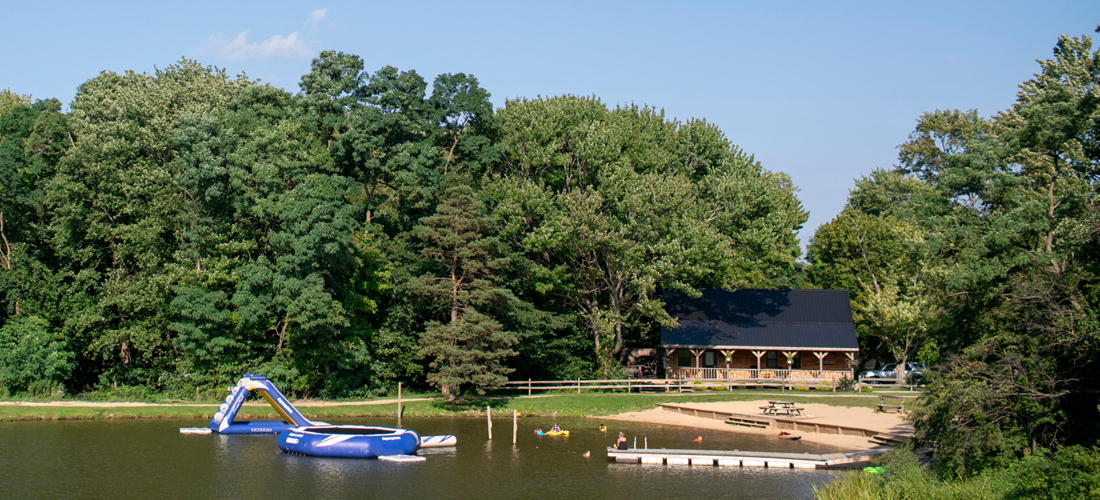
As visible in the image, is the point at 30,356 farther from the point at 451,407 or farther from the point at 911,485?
the point at 911,485

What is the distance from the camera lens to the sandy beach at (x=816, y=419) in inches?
1350

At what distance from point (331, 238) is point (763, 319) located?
1117 inches

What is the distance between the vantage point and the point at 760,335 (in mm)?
50688

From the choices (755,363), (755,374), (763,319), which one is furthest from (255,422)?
(763,319)

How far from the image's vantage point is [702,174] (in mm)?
57062

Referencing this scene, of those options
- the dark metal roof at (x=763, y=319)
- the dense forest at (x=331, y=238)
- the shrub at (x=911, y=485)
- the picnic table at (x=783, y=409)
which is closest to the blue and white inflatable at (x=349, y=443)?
the dense forest at (x=331, y=238)

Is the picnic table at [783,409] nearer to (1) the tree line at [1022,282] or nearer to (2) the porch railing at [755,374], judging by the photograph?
(1) the tree line at [1022,282]

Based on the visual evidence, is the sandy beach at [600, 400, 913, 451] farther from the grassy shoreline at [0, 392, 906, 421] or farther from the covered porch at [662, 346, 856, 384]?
the covered porch at [662, 346, 856, 384]

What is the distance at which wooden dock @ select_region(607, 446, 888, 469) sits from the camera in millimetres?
29688

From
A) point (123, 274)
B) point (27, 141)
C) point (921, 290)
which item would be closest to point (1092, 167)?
point (921, 290)

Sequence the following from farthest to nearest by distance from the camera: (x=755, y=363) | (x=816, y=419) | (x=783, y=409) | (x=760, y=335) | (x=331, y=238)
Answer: (x=755, y=363) → (x=760, y=335) → (x=331, y=238) → (x=783, y=409) → (x=816, y=419)

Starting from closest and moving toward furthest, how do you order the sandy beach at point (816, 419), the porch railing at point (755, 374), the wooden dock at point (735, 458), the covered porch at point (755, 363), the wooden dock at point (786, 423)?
1. the wooden dock at point (735, 458)
2. the wooden dock at point (786, 423)
3. the sandy beach at point (816, 419)
4. the porch railing at point (755, 374)
5. the covered porch at point (755, 363)

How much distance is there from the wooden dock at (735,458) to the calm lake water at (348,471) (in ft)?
1.78

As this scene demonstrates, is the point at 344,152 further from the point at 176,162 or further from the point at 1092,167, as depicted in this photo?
the point at 1092,167
